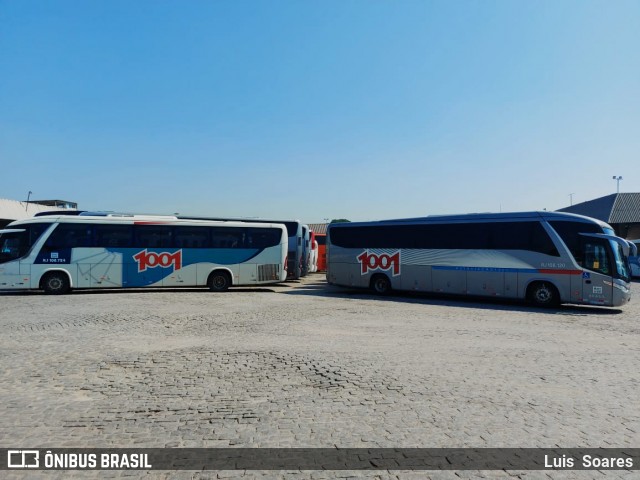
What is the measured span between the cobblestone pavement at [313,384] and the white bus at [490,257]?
11.0 feet

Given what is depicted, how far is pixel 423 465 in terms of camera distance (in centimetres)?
376

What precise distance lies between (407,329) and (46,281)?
47.5 ft

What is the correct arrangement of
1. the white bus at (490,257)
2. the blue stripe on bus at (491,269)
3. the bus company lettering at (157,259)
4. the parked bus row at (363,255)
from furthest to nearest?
the bus company lettering at (157,259) < the blue stripe on bus at (491,269) < the parked bus row at (363,255) < the white bus at (490,257)

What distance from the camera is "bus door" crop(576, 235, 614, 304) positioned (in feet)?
47.3

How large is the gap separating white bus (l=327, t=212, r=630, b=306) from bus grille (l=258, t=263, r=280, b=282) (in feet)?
8.25

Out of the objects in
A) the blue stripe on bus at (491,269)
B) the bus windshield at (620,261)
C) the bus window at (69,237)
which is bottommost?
the blue stripe on bus at (491,269)

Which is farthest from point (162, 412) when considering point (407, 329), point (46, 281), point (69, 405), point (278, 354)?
point (46, 281)

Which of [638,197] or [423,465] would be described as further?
[638,197]

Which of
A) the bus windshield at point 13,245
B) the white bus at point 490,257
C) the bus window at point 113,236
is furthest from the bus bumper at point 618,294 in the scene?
the bus windshield at point 13,245

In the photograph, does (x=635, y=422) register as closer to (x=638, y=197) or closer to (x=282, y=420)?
(x=282, y=420)

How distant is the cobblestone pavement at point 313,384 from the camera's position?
14.1 ft

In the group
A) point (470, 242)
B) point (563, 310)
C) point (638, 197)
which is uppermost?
point (638, 197)

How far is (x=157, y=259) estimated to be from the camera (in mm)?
18750

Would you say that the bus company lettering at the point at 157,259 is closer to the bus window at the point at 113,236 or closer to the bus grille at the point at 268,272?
the bus window at the point at 113,236
